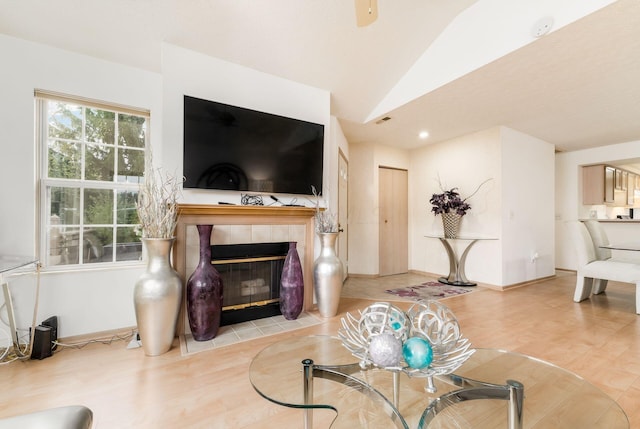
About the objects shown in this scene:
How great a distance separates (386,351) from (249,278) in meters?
1.97

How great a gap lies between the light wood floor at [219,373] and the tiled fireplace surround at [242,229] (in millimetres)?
566

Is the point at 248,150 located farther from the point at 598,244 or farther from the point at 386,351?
the point at 598,244

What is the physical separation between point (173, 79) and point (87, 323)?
2.22m

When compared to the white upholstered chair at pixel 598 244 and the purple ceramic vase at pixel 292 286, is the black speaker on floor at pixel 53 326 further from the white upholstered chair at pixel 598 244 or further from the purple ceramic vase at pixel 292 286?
the white upholstered chair at pixel 598 244

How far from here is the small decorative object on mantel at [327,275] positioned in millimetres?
2689

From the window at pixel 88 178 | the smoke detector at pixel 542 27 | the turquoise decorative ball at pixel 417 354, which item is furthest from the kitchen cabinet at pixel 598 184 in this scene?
the window at pixel 88 178

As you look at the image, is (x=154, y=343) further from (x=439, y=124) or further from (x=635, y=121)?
(x=635, y=121)

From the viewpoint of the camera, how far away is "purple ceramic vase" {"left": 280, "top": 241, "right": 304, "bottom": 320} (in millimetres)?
2613

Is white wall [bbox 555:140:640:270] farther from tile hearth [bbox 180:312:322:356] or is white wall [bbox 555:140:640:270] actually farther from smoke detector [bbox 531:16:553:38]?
tile hearth [bbox 180:312:322:356]

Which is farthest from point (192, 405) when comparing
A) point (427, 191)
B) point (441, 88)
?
point (427, 191)

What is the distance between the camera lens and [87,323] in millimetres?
2240

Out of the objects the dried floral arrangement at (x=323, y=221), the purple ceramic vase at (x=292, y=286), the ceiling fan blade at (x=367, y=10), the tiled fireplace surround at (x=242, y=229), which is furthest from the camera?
the dried floral arrangement at (x=323, y=221)

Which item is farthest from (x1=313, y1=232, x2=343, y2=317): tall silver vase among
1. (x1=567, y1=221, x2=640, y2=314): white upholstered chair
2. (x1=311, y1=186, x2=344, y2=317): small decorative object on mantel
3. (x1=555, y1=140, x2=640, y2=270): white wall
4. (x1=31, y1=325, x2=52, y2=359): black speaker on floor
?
(x1=555, y1=140, x2=640, y2=270): white wall

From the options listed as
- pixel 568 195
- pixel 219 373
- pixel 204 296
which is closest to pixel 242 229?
pixel 204 296
